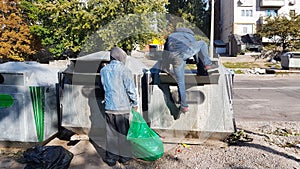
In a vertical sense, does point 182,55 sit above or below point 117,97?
above

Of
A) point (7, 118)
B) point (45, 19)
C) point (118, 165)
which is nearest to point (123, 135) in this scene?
point (118, 165)

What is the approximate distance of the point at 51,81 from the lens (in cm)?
440

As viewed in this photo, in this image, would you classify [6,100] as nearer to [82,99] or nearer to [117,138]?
[82,99]

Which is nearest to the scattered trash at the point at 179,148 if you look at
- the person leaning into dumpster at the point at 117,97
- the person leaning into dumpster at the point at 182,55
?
the person leaning into dumpster at the point at 182,55

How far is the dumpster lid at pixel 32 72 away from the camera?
12.9 feet

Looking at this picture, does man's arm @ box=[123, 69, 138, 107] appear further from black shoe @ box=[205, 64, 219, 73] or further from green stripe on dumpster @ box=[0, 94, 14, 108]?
green stripe on dumpster @ box=[0, 94, 14, 108]

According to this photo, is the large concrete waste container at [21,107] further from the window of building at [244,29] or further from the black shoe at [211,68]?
the window of building at [244,29]

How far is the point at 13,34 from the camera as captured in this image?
805 inches

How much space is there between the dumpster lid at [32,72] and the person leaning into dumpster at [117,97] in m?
1.30

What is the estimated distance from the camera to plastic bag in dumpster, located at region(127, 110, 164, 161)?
3.43 meters

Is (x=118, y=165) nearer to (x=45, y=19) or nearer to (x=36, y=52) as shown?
(x=45, y=19)

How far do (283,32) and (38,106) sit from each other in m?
29.5

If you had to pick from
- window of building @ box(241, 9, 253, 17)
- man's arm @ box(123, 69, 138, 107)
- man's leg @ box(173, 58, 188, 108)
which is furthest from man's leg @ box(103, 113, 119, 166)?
window of building @ box(241, 9, 253, 17)

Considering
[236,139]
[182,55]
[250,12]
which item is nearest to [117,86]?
[182,55]
